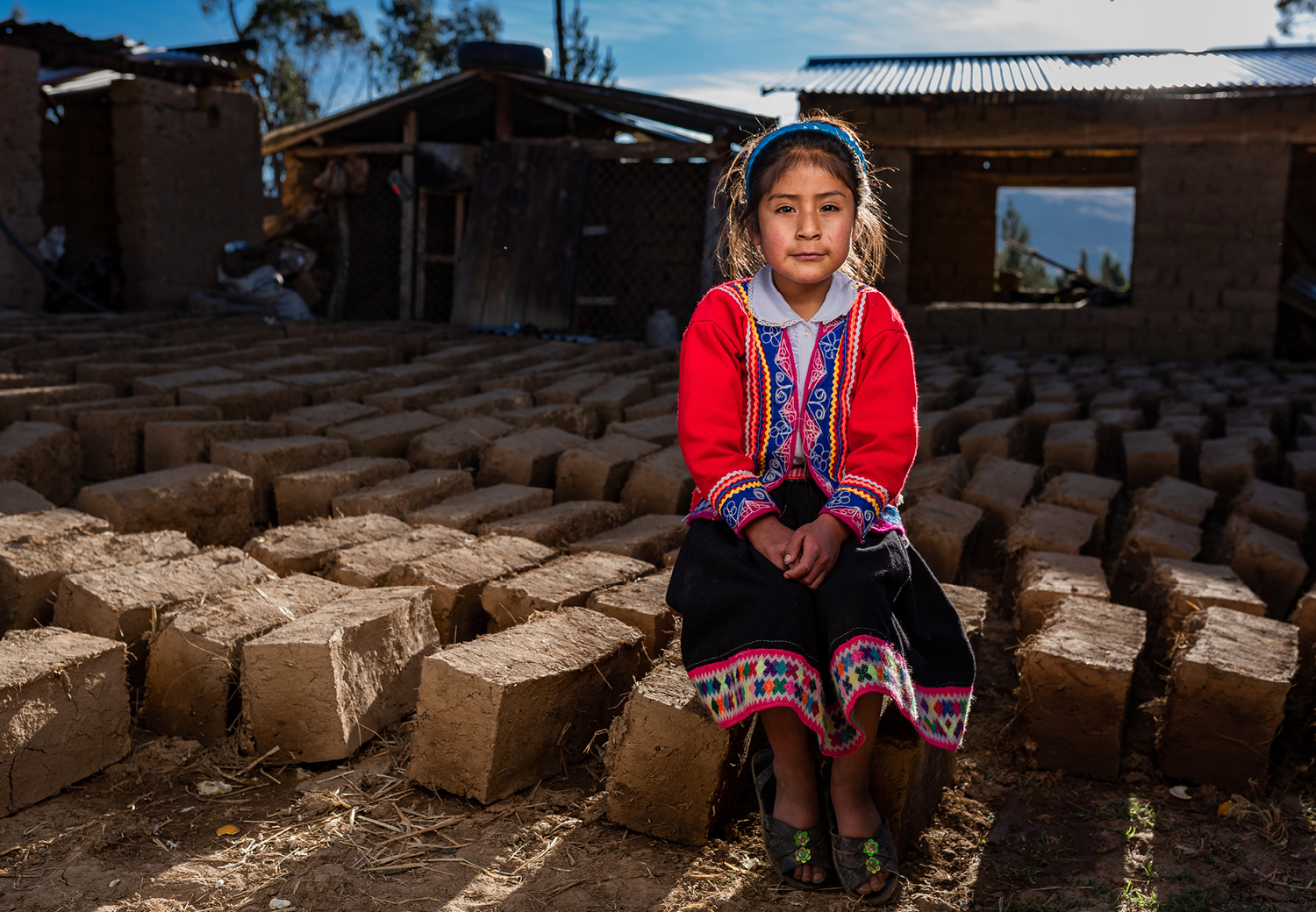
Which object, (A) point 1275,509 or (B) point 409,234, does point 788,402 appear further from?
(B) point 409,234

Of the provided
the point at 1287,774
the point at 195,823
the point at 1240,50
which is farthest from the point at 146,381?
the point at 1240,50

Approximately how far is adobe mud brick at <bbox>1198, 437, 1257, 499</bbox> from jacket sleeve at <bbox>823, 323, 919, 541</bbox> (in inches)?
112

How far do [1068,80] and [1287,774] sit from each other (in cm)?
823

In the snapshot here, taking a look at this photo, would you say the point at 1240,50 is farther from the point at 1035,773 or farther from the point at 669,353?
the point at 1035,773

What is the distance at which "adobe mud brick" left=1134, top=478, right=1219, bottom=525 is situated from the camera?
12.2ft

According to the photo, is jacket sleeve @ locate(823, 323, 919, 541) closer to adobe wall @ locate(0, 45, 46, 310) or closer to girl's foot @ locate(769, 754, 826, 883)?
girl's foot @ locate(769, 754, 826, 883)

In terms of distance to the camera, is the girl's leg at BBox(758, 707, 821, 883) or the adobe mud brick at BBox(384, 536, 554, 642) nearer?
the girl's leg at BBox(758, 707, 821, 883)

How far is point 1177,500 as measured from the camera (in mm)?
3877

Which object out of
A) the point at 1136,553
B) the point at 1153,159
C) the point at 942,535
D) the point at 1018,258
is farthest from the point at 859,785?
the point at 1018,258

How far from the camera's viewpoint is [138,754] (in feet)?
8.12

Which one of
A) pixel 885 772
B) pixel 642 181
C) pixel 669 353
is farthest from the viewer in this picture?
pixel 642 181

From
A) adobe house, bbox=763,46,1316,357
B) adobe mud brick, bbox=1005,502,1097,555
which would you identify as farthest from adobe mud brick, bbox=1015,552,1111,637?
adobe house, bbox=763,46,1316,357

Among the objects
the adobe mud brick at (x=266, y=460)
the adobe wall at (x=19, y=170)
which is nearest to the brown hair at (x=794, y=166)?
the adobe mud brick at (x=266, y=460)

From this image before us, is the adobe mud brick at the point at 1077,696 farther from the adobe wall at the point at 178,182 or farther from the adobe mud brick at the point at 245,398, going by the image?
the adobe wall at the point at 178,182
